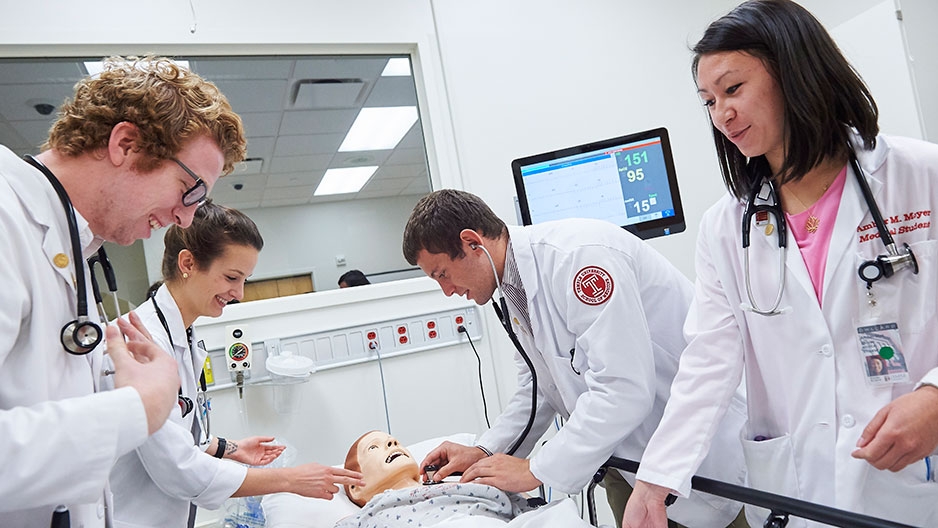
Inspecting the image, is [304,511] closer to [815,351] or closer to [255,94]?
[815,351]

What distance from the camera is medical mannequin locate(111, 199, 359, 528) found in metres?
1.48

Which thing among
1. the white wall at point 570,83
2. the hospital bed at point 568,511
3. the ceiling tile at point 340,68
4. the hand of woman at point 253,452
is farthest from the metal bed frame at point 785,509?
the ceiling tile at point 340,68

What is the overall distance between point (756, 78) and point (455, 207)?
→ 31.0 inches

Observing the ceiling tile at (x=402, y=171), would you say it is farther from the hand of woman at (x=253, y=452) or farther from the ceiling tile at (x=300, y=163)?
the hand of woman at (x=253, y=452)

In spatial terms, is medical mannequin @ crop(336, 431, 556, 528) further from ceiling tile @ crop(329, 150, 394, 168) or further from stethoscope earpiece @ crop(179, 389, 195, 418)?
ceiling tile @ crop(329, 150, 394, 168)

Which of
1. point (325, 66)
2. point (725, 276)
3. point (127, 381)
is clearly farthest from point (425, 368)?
point (127, 381)

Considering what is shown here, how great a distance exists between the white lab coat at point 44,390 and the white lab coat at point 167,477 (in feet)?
1.36

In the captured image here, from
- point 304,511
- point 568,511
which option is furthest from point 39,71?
point 568,511

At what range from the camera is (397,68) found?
2922 mm

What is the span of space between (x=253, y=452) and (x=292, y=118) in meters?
1.67

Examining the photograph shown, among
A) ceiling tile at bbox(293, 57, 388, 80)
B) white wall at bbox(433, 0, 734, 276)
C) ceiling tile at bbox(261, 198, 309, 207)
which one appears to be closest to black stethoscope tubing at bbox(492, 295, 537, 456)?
white wall at bbox(433, 0, 734, 276)

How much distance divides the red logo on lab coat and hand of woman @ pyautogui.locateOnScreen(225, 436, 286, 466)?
102cm

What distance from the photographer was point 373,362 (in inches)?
102

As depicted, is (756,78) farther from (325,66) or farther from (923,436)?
(325,66)
